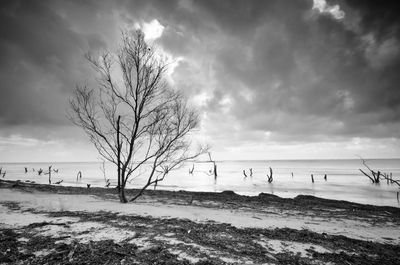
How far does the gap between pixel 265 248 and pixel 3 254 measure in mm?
5851

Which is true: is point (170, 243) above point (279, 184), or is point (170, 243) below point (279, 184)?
above

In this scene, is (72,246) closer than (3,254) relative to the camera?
No

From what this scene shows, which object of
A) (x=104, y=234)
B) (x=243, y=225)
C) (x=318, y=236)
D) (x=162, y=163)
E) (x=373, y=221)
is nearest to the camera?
(x=104, y=234)

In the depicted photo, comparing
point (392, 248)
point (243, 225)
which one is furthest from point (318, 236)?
point (243, 225)

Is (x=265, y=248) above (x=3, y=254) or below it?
below

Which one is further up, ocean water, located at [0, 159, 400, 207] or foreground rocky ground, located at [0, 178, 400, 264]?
foreground rocky ground, located at [0, 178, 400, 264]

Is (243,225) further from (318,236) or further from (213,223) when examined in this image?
(318,236)

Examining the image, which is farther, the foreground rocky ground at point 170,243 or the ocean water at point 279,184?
the ocean water at point 279,184

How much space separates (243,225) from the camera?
7.70m

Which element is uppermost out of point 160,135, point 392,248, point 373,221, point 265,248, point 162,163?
point 160,135

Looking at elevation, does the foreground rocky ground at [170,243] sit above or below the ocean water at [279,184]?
above

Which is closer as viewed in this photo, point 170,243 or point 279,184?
point 170,243

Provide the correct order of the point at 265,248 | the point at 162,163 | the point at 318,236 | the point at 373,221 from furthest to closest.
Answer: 1. the point at 162,163
2. the point at 373,221
3. the point at 318,236
4. the point at 265,248

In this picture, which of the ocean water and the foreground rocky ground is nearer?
the foreground rocky ground
